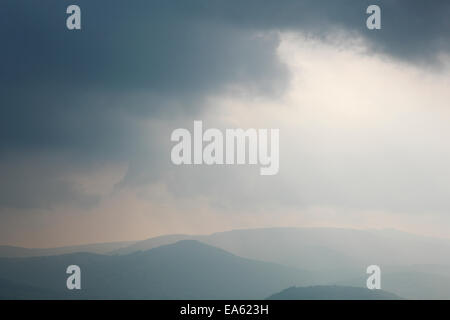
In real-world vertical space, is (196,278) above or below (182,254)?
below

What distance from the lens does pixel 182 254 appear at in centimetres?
5041
